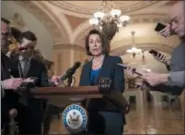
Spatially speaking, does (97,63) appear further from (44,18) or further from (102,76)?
(44,18)

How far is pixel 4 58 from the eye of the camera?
1.41 m

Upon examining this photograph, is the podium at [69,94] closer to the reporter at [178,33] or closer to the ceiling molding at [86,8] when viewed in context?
the reporter at [178,33]

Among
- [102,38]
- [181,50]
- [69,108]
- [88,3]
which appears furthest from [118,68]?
[88,3]

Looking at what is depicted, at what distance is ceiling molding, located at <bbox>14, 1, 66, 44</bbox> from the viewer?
7.41 metres

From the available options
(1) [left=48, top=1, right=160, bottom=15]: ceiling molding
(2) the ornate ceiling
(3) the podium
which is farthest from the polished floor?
(1) [left=48, top=1, right=160, bottom=15]: ceiling molding

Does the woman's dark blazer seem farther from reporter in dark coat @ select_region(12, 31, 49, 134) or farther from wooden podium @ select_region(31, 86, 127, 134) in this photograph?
reporter in dark coat @ select_region(12, 31, 49, 134)

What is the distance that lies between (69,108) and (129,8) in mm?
7410

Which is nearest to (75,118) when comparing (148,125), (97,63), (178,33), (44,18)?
(97,63)

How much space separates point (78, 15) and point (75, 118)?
7735 millimetres

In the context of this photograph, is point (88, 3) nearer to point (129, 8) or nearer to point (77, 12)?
point (77, 12)

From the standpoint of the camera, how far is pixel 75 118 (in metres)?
1.12

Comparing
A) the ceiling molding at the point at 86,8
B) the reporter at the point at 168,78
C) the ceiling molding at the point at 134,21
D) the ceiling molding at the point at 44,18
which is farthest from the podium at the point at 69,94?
the ceiling molding at the point at 134,21

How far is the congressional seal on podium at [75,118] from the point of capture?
112 centimetres

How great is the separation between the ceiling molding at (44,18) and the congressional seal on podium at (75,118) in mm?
5860
